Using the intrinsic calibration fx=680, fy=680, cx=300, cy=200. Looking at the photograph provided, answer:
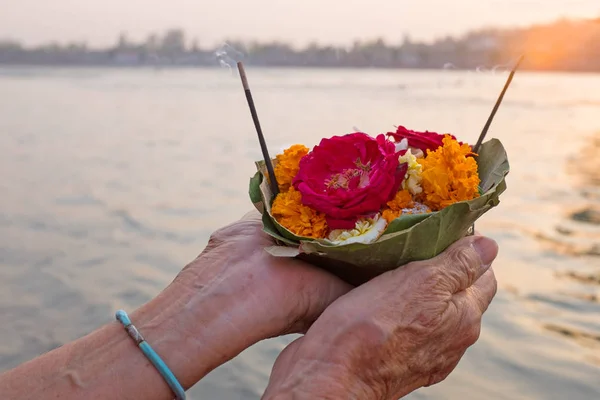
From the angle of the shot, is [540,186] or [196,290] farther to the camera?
[540,186]

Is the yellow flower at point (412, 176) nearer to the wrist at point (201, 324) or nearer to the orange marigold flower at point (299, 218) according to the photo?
the orange marigold flower at point (299, 218)

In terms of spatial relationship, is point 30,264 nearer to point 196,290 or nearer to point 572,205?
point 196,290

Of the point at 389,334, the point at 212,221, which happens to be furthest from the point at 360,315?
the point at 212,221

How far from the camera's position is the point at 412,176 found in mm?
1913

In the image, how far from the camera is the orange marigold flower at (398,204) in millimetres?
1850

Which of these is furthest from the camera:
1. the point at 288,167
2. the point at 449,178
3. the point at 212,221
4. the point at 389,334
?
the point at 212,221

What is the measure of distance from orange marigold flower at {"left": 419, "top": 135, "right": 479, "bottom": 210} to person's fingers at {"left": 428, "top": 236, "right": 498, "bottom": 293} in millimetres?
139

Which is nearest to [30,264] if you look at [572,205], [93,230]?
[93,230]

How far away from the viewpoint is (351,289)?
2004 millimetres

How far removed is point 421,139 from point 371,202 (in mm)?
366

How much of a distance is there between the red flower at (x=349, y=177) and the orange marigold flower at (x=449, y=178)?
0.08m

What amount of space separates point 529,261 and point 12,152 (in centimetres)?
722

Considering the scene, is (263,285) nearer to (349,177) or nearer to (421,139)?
(349,177)

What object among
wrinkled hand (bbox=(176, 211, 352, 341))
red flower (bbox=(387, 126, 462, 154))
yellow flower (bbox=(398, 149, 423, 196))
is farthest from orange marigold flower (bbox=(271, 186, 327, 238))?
red flower (bbox=(387, 126, 462, 154))
